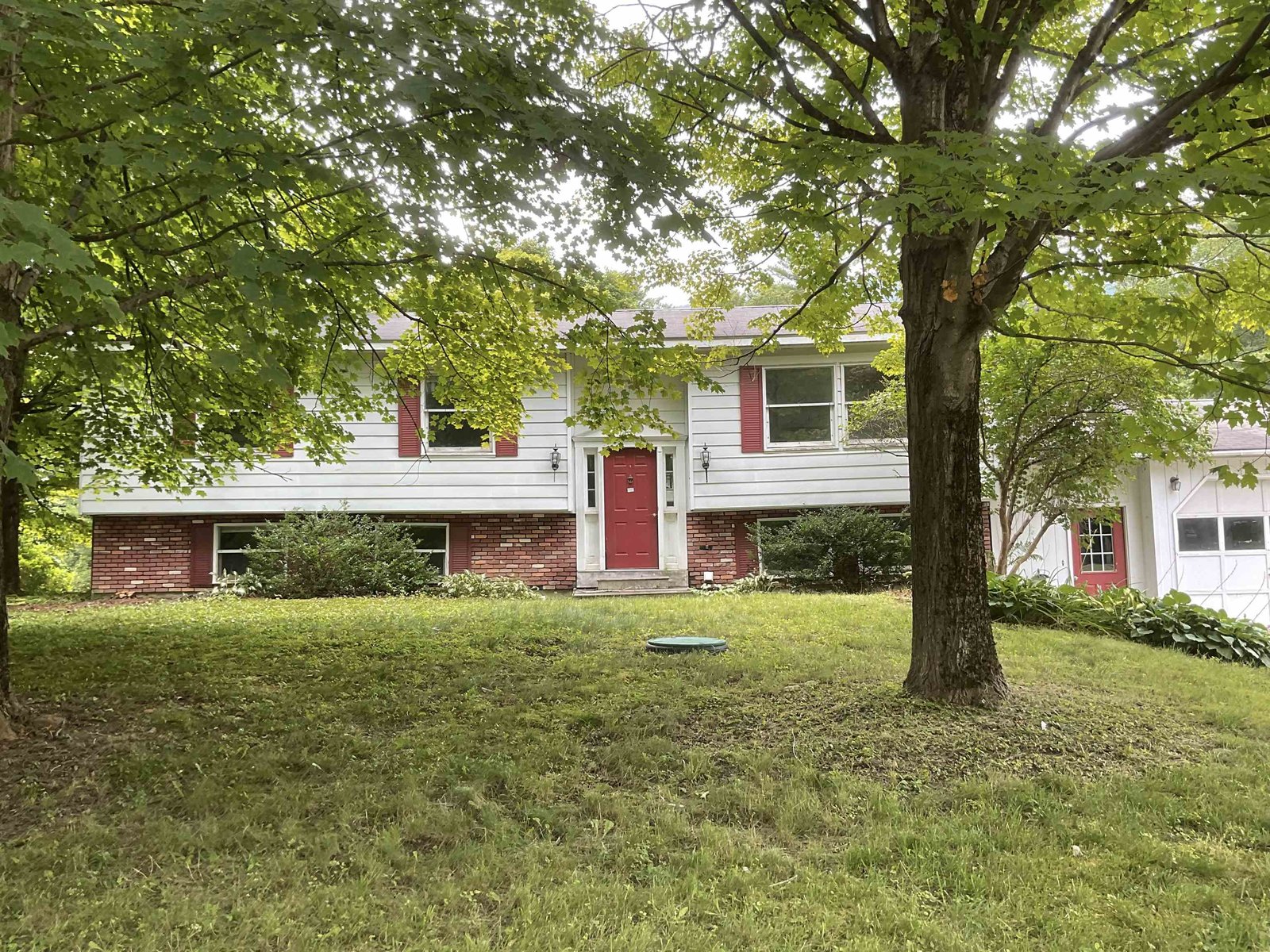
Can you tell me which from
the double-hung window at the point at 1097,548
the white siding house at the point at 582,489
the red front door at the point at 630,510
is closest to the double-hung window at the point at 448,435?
the white siding house at the point at 582,489

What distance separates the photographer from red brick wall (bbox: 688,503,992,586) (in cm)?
1386

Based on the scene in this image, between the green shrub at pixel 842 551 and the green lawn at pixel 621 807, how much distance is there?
5.48 metres

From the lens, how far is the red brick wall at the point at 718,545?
45.5 feet

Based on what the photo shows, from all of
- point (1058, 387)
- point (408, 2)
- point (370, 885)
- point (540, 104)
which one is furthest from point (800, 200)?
point (1058, 387)

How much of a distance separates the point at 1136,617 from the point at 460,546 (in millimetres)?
10358

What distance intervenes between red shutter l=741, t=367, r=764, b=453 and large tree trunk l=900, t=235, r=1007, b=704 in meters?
8.22

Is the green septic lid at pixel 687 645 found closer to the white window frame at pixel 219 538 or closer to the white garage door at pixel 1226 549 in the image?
the white window frame at pixel 219 538

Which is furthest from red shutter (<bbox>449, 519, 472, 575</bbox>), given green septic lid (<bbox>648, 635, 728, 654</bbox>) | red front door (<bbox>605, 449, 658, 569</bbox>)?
green septic lid (<bbox>648, 635, 728, 654</bbox>)

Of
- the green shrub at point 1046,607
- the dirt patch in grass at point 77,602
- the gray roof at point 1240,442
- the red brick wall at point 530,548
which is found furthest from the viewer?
the gray roof at point 1240,442

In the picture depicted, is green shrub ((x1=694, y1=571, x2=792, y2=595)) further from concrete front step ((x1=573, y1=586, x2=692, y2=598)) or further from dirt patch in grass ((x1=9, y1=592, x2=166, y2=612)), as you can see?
dirt patch in grass ((x1=9, y1=592, x2=166, y2=612))

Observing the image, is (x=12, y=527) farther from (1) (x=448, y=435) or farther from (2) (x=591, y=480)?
(2) (x=591, y=480)

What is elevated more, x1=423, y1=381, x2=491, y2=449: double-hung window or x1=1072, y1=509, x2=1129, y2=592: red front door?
x1=423, y1=381, x2=491, y2=449: double-hung window

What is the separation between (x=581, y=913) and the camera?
2969mm

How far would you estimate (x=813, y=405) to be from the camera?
13.8 metres
